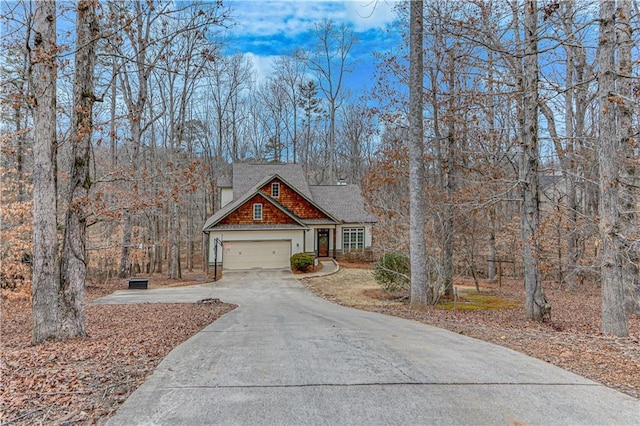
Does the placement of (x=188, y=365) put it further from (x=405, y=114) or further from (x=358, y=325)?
(x=405, y=114)

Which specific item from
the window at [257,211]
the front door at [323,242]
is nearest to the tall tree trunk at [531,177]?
the window at [257,211]

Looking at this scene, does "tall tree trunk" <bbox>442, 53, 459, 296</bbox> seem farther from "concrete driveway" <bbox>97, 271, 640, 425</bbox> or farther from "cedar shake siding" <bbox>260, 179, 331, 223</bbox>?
"cedar shake siding" <bbox>260, 179, 331, 223</bbox>

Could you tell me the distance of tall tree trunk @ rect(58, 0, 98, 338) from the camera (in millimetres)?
5926

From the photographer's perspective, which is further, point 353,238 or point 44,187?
point 353,238

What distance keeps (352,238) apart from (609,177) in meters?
22.0

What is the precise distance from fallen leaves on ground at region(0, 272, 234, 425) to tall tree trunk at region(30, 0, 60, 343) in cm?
50

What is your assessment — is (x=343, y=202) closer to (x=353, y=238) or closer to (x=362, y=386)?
(x=353, y=238)

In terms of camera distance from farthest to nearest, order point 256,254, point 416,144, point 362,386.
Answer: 1. point 256,254
2. point 416,144
3. point 362,386

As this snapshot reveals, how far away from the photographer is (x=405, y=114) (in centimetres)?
1336

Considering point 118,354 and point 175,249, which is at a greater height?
point 175,249

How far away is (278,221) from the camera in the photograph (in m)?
22.8

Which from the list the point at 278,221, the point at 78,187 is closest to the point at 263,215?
the point at 278,221

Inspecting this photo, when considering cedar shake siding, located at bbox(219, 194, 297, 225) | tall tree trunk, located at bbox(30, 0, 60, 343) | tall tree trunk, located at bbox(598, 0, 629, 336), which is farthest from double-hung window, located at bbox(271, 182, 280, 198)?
tall tree trunk, located at bbox(598, 0, 629, 336)

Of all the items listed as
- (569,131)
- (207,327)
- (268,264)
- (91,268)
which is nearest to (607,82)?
(207,327)
